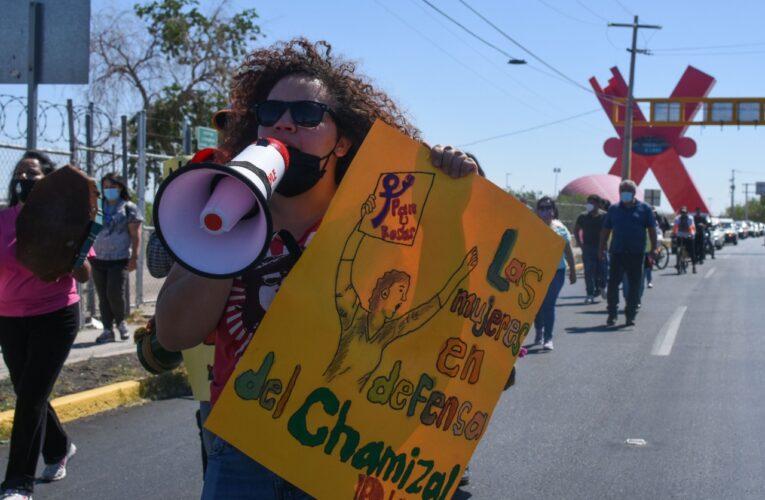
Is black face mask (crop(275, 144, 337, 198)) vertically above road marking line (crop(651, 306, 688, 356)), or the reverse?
black face mask (crop(275, 144, 337, 198))

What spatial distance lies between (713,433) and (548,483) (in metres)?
1.80

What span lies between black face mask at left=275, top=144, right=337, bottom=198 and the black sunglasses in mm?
93

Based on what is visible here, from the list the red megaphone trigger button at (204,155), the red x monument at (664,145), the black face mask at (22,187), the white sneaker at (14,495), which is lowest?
the white sneaker at (14,495)

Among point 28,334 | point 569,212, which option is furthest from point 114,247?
point 569,212

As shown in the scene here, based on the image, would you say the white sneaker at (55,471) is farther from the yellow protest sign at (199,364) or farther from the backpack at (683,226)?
the backpack at (683,226)

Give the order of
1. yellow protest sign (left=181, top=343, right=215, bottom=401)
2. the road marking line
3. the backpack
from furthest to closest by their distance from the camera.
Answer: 1. the backpack
2. the road marking line
3. yellow protest sign (left=181, top=343, right=215, bottom=401)

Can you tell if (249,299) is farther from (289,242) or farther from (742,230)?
(742,230)

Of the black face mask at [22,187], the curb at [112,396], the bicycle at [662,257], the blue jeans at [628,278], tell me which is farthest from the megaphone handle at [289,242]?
the bicycle at [662,257]

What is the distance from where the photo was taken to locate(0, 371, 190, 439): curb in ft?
23.4

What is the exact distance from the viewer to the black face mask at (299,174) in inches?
87.7

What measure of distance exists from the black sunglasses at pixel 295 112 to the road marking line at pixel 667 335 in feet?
28.8

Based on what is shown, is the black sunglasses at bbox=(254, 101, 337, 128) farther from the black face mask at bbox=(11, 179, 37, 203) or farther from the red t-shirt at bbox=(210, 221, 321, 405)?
the black face mask at bbox=(11, 179, 37, 203)

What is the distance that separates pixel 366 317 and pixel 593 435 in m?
4.90

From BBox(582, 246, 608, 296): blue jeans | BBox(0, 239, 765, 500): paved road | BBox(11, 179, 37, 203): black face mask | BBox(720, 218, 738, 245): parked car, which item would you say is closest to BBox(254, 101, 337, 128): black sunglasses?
BBox(11, 179, 37, 203): black face mask
